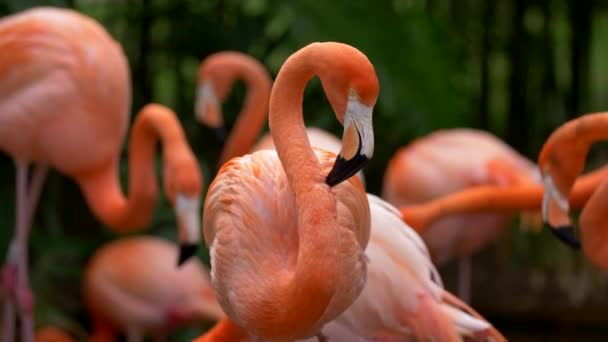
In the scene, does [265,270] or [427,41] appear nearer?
[265,270]

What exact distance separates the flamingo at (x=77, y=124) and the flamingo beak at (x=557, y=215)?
1213 mm

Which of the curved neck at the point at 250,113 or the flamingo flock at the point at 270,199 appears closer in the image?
the flamingo flock at the point at 270,199

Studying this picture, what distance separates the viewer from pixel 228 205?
2480mm

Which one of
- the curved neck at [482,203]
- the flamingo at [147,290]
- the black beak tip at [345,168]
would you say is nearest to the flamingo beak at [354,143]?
the black beak tip at [345,168]

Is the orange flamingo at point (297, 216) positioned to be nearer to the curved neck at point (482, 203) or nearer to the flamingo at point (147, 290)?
the curved neck at point (482, 203)

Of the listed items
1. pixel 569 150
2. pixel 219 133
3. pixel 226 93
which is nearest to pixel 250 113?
pixel 226 93

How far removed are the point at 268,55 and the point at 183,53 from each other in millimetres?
416

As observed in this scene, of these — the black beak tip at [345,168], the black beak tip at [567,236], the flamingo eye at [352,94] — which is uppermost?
the flamingo eye at [352,94]

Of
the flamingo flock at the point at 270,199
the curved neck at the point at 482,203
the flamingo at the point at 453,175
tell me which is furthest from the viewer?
the flamingo at the point at 453,175

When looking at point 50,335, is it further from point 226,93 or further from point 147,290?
point 226,93

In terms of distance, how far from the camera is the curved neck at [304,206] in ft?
7.30

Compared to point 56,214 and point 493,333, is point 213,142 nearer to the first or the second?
point 56,214

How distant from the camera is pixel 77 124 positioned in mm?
4020

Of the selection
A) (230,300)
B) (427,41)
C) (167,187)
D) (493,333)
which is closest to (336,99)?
(230,300)
